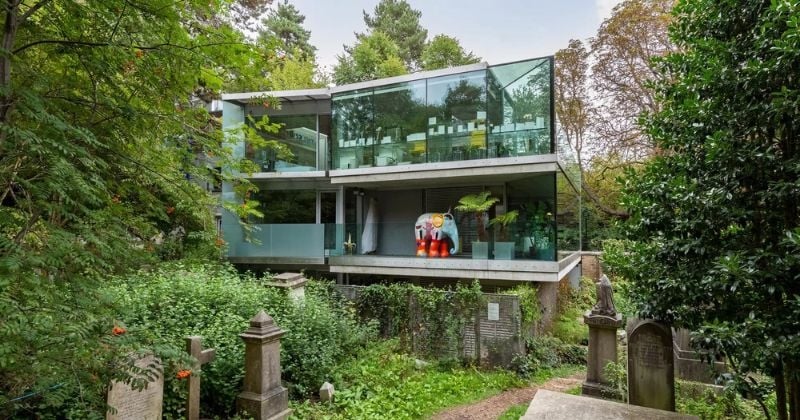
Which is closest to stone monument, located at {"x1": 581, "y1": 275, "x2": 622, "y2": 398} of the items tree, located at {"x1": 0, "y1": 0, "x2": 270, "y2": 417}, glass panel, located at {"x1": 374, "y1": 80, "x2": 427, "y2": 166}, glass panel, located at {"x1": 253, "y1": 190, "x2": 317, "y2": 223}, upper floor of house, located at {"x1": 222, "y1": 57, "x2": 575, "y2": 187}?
upper floor of house, located at {"x1": 222, "y1": 57, "x2": 575, "y2": 187}

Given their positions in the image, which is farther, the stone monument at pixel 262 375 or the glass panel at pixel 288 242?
the glass panel at pixel 288 242

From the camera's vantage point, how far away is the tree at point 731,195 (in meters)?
3.10

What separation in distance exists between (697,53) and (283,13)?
1272 inches

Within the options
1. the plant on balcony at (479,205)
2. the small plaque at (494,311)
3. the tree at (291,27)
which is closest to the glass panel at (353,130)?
the plant on balcony at (479,205)

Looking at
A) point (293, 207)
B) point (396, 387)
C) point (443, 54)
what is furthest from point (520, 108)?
point (443, 54)

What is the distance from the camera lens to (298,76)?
20.4 meters

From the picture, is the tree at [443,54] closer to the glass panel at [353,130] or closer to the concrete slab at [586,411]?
the glass panel at [353,130]

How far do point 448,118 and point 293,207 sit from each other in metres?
6.64

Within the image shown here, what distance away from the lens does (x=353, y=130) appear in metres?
12.6

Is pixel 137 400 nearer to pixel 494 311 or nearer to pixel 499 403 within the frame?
pixel 499 403

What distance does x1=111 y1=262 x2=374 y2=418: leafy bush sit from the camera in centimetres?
557

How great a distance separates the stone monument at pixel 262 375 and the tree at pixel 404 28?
24825 millimetres

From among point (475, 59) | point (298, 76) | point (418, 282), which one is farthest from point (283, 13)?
point (418, 282)

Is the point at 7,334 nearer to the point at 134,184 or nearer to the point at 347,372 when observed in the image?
the point at 134,184
